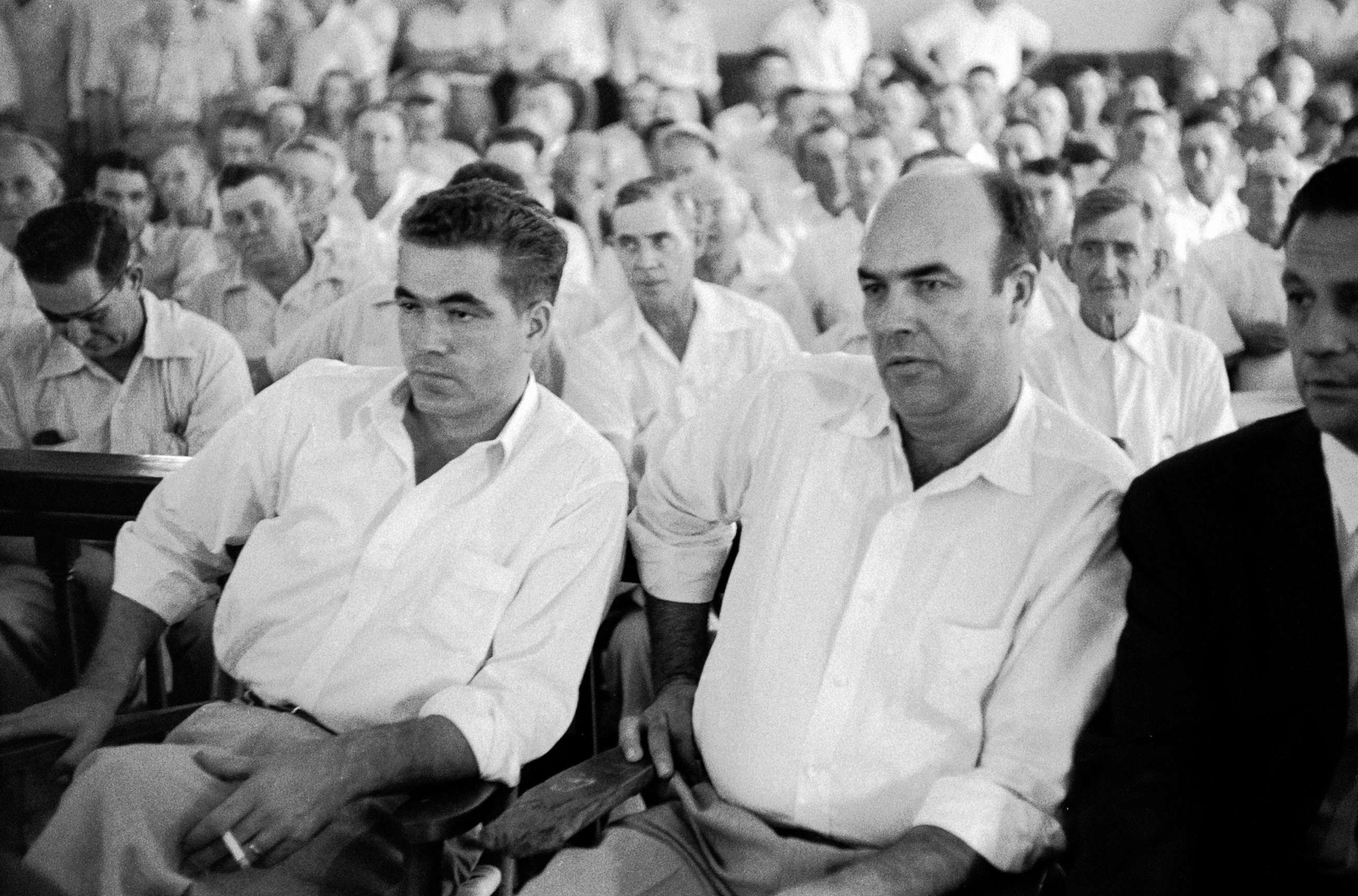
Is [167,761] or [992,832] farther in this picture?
[167,761]

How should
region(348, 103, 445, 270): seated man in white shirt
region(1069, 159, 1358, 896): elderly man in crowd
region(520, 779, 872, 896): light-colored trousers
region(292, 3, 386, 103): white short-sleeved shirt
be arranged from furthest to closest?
region(292, 3, 386, 103): white short-sleeved shirt, region(348, 103, 445, 270): seated man in white shirt, region(520, 779, 872, 896): light-colored trousers, region(1069, 159, 1358, 896): elderly man in crowd

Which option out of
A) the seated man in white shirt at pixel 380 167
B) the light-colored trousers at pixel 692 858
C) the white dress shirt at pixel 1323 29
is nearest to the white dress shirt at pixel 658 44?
the seated man in white shirt at pixel 380 167

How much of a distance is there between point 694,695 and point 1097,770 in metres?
0.47

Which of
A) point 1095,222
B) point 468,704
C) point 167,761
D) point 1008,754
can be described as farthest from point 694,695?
point 1095,222

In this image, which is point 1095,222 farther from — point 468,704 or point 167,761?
point 167,761

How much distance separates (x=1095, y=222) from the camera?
2.90 m

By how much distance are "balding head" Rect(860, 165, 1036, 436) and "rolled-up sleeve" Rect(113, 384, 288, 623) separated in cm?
75


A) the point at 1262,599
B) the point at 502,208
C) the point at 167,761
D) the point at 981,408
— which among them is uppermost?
the point at 502,208

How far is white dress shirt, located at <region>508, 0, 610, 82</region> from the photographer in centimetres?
686

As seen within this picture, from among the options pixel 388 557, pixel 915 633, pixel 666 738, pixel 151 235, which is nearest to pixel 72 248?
pixel 388 557

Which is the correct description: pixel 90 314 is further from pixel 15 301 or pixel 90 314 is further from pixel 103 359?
pixel 15 301

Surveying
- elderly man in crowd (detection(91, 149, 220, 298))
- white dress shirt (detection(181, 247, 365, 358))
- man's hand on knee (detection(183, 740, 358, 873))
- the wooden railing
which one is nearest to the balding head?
man's hand on knee (detection(183, 740, 358, 873))

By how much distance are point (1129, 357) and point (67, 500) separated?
2.05 m

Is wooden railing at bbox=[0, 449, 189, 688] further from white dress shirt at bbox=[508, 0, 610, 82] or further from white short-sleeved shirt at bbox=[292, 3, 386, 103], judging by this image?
white dress shirt at bbox=[508, 0, 610, 82]
